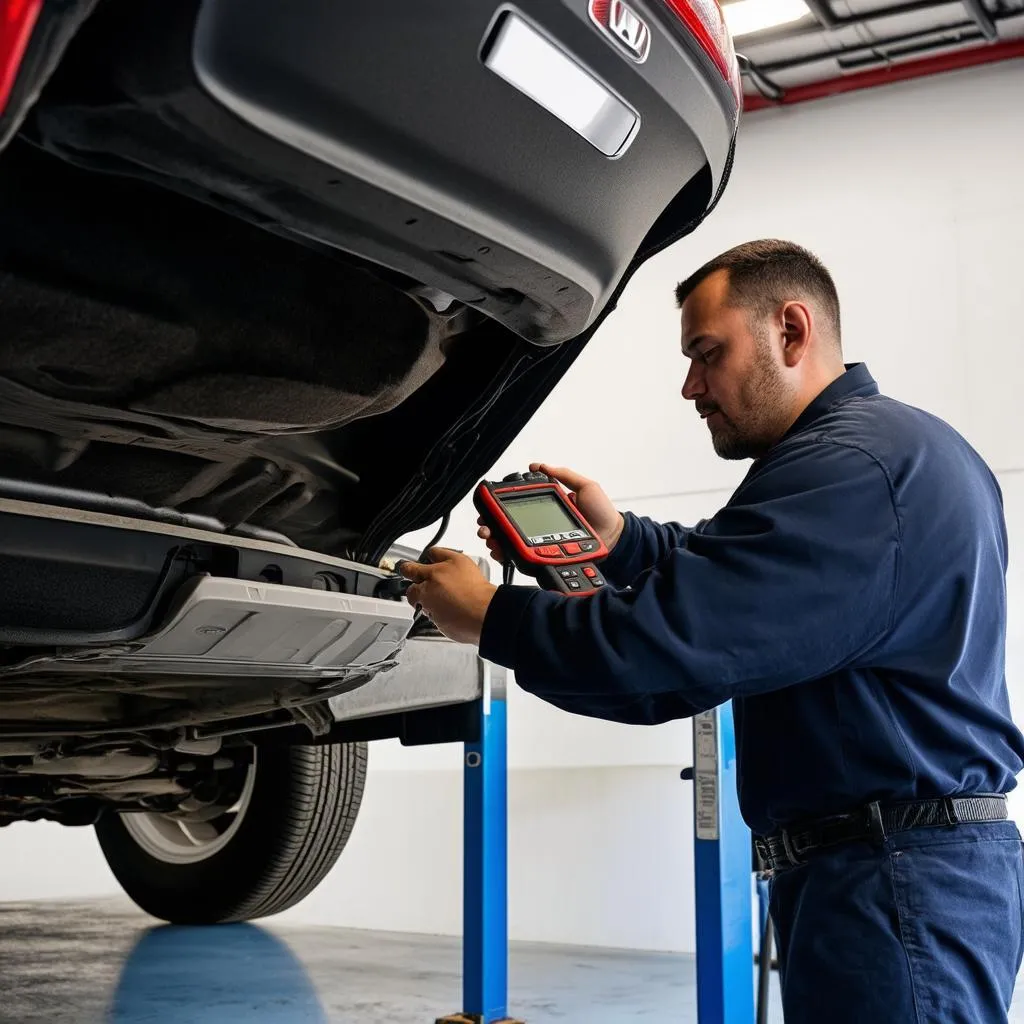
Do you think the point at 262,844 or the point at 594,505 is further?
the point at 262,844

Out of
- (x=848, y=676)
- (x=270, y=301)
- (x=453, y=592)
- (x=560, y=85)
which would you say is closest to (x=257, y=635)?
(x=453, y=592)

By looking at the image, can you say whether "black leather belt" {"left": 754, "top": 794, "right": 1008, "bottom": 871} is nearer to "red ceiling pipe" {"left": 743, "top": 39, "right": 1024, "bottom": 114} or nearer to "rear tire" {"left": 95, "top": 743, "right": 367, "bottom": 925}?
"rear tire" {"left": 95, "top": 743, "right": 367, "bottom": 925}

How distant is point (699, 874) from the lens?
241 cm

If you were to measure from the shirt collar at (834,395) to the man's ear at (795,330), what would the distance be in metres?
0.06

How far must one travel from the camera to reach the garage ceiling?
447 centimetres

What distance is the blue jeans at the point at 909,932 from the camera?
1.28 metres

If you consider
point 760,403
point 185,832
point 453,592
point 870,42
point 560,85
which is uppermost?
point 870,42

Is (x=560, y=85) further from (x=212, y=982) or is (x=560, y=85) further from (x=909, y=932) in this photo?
(x=212, y=982)

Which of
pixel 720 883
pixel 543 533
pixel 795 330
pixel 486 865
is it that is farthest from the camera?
pixel 486 865

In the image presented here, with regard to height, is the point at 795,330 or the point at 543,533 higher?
the point at 795,330

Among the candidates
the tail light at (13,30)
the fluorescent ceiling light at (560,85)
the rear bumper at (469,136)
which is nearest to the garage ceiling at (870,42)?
the rear bumper at (469,136)

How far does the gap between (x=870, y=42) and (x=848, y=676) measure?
13.2 ft

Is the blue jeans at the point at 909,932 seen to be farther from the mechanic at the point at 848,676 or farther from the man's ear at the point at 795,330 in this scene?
the man's ear at the point at 795,330

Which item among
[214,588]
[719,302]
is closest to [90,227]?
[214,588]
